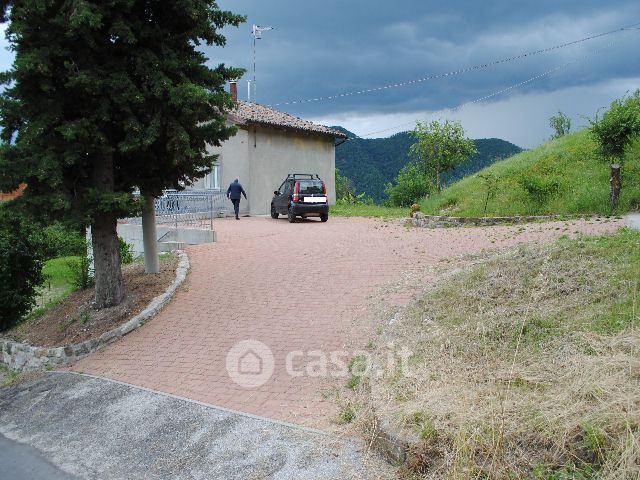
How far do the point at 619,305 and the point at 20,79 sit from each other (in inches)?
346

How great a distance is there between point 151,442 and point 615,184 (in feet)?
49.7

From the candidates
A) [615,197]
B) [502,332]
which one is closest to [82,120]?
[502,332]

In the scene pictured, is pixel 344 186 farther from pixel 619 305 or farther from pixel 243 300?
pixel 619 305


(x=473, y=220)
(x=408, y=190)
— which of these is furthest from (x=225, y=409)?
(x=408, y=190)

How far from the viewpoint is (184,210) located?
1895 cm

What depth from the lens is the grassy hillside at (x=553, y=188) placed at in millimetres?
16906

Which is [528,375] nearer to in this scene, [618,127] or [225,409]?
[225,409]

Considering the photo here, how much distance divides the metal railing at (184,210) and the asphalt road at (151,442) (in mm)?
9544

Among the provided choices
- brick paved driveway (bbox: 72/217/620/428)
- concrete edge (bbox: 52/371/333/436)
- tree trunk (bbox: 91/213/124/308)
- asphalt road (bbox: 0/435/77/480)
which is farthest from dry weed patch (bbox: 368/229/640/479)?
tree trunk (bbox: 91/213/124/308)

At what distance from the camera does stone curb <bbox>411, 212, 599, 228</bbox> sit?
53.9ft

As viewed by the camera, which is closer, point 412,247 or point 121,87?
point 121,87

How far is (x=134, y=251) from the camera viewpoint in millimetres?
15727

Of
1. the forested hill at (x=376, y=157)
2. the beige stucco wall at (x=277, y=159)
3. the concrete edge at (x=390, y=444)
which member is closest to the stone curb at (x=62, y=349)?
the concrete edge at (x=390, y=444)

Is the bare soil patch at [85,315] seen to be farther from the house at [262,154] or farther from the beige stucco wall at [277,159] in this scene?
the beige stucco wall at [277,159]
